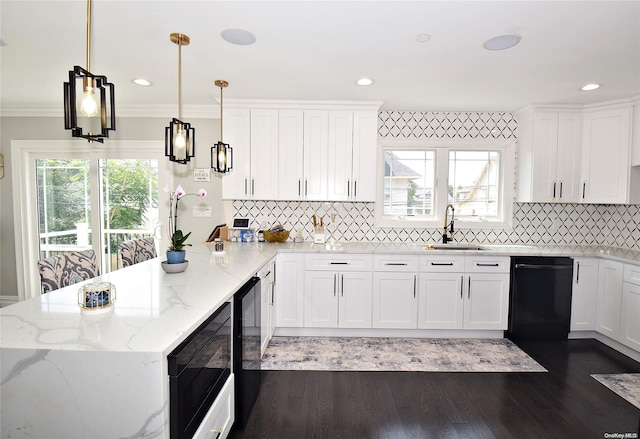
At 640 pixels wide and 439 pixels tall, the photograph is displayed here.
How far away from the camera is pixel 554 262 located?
133 inches

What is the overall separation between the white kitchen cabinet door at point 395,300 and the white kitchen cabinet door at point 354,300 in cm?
7

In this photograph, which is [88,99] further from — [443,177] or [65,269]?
[443,177]

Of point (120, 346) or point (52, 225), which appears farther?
point (52, 225)

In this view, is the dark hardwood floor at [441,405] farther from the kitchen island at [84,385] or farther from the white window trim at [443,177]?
the white window trim at [443,177]

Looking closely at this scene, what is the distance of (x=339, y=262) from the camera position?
344 cm

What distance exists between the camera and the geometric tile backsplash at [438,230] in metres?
3.99

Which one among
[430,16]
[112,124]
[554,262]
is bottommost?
[554,262]

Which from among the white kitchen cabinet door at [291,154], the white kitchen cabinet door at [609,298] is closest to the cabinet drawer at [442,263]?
the white kitchen cabinet door at [609,298]

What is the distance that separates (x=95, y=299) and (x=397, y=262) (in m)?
2.67

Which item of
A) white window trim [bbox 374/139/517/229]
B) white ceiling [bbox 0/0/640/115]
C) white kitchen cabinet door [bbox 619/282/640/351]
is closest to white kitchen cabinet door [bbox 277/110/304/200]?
white ceiling [bbox 0/0/640/115]

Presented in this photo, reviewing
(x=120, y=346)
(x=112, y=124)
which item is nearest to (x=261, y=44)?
(x=112, y=124)

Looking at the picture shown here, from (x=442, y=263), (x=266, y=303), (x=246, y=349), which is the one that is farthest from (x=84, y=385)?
(x=442, y=263)

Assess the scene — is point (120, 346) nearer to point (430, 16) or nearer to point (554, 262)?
point (430, 16)

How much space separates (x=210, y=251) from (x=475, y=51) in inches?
106
